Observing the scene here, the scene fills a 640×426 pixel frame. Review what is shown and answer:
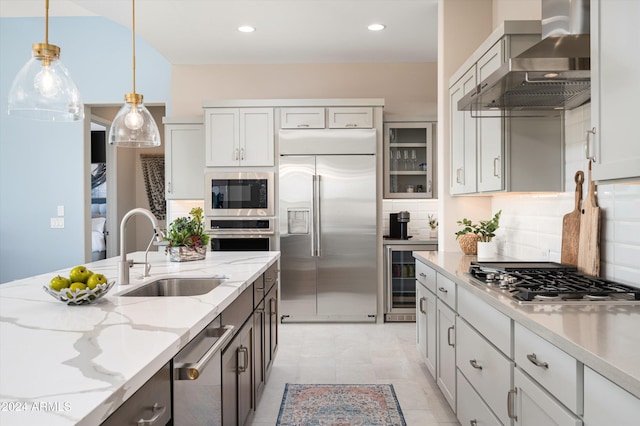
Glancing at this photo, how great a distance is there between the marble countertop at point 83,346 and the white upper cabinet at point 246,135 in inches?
123

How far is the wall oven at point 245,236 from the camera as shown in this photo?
512 centimetres

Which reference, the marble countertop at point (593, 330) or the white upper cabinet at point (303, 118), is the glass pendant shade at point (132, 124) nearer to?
the marble countertop at point (593, 330)

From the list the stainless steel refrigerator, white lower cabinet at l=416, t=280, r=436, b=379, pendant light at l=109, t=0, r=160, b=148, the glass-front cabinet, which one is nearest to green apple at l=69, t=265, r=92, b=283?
pendant light at l=109, t=0, r=160, b=148

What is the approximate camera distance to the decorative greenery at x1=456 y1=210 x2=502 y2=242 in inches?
135

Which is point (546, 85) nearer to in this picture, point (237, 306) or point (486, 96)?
point (486, 96)

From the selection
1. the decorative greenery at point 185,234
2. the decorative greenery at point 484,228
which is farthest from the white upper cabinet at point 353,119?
the decorative greenery at point 185,234

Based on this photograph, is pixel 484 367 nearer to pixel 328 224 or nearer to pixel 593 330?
pixel 593 330

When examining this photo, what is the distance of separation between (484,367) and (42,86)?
7.18ft

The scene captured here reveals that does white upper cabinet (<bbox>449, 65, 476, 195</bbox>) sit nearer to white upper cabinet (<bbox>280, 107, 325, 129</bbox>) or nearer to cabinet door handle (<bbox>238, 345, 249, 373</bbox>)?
white upper cabinet (<bbox>280, 107, 325, 129</bbox>)

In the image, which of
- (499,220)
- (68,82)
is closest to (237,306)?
(68,82)

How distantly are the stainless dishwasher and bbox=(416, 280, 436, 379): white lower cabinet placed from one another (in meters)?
1.75

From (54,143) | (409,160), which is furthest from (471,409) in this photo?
(54,143)

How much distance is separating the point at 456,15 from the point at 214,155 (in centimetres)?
280

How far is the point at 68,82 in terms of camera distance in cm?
200
